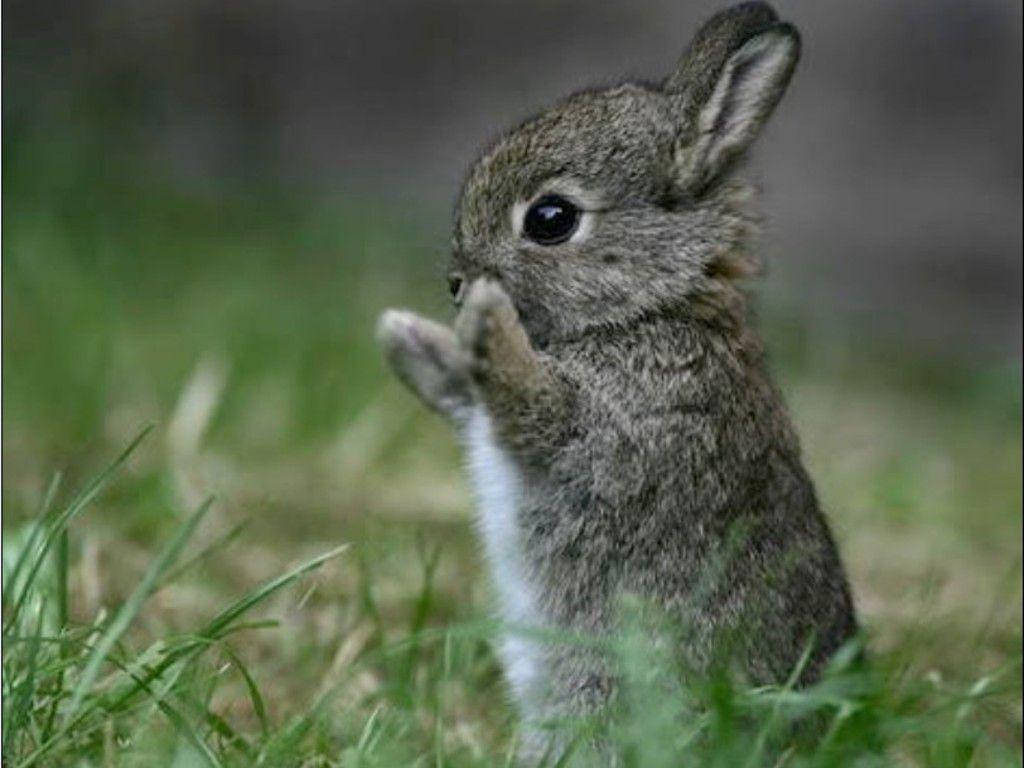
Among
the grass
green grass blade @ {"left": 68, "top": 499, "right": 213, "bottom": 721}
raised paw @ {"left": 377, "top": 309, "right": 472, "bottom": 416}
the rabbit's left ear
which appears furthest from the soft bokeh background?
green grass blade @ {"left": 68, "top": 499, "right": 213, "bottom": 721}

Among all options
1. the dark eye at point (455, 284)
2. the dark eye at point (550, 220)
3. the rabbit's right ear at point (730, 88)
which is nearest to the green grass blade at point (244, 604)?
the dark eye at point (455, 284)

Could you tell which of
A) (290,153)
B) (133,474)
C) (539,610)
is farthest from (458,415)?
(290,153)

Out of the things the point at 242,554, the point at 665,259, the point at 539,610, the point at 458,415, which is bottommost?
the point at 242,554

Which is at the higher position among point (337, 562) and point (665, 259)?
point (665, 259)

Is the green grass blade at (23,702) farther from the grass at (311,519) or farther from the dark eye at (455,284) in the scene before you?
the dark eye at (455,284)

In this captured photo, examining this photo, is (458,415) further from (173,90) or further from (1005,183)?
(173,90)

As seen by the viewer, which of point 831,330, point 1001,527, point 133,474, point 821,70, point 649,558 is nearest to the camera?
point 649,558

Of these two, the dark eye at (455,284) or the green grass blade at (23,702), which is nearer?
the green grass blade at (23,702)
